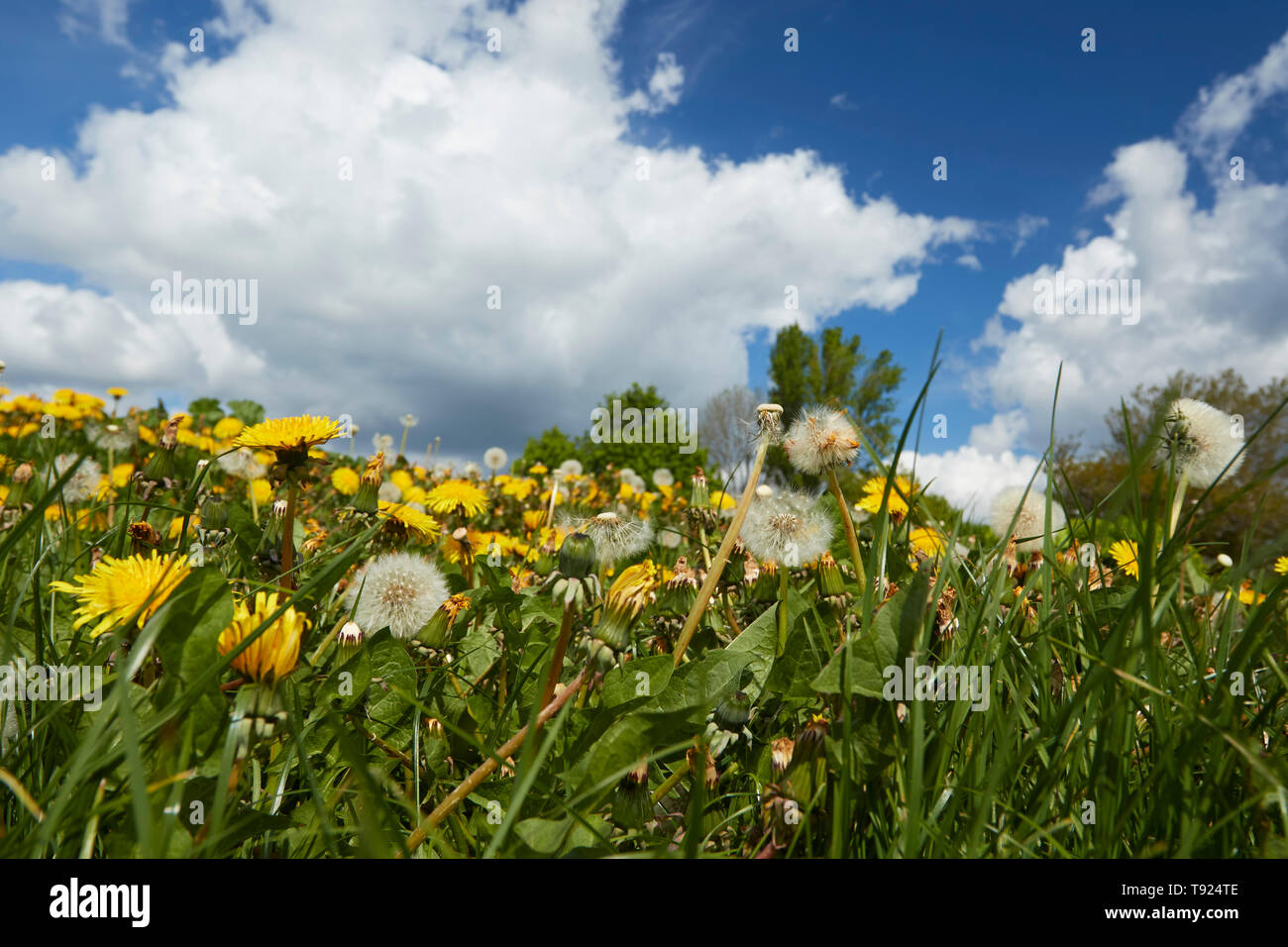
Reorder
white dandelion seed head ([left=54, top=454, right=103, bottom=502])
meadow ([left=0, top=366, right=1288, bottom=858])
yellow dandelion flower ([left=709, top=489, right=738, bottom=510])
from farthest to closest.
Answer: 1. white dandelion seed head ([left=54, top=454, right=103, bottom=502])
2. yellow dandelion flower ([left=709, top=489, right=738, bottom=510])
3. meadow ([left=0, top=366, right=1288, bottom=858])

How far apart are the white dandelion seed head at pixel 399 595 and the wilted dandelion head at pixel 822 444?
0.93m

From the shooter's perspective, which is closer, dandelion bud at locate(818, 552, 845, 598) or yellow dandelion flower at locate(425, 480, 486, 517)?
dandelion bud at locate(818, 552, 845, 598)

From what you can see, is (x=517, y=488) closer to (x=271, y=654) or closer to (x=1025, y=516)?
(x=1025, y=516)

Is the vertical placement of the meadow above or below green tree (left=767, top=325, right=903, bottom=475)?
below

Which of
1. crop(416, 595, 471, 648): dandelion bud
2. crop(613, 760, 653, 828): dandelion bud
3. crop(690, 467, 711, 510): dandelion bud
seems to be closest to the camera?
crop(613, 760, 653, 828): dandelion bud

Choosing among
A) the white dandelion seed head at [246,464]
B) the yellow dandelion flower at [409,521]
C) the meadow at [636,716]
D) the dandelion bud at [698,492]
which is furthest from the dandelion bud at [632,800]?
the white dandelion seed head at [246,464]

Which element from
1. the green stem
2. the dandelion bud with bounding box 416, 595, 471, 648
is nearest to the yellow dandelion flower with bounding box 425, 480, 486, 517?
the dandelion bud with bounding box 416, 595, 471, 648

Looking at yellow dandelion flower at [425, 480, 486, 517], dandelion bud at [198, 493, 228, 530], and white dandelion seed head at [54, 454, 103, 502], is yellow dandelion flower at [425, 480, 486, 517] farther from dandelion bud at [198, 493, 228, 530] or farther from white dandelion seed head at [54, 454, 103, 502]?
white dandelion seed head at [54, 454, 103, 502]

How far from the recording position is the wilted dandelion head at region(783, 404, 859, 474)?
5.67ft

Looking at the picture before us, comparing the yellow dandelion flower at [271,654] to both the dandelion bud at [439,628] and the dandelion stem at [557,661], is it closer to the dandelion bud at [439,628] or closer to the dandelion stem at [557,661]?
the dandelion stem at [557,661]

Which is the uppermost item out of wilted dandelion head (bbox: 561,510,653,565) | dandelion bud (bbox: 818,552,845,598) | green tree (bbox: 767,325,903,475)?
green tree (bbox: 767,325,903,475)

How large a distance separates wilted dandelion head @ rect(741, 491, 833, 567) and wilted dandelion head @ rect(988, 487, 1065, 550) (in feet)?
1.86
